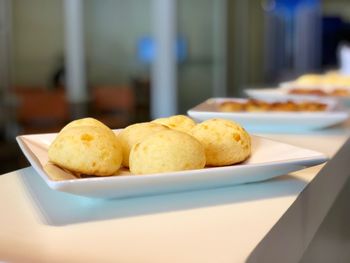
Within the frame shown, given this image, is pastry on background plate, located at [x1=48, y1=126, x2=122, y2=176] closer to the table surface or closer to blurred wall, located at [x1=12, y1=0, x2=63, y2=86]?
the table surface

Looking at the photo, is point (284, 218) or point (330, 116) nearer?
point (284, 218)

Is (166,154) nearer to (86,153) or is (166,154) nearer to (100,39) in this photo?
(86,153)

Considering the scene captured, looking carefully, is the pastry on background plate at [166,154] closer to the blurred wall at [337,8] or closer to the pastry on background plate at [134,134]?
the pastry on background plate at [134,134]

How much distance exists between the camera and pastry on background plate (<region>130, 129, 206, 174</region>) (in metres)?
0.56

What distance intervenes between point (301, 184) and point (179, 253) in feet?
0.82

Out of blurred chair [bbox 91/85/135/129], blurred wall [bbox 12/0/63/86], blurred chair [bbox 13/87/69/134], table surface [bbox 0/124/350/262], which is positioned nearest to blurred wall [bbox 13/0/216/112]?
blurred wall [bbox 12/0/63/86]

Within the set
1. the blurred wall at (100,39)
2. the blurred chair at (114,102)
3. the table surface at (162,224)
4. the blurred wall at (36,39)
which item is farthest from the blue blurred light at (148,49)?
the table surface at (162,224)

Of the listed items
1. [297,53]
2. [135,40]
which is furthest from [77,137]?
[297,53]

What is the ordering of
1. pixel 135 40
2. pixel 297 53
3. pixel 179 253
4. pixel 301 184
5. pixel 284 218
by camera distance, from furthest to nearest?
pixel 297 53, pixel 135 40, pixel 301 184, pixel 284 218, pixel 179 253

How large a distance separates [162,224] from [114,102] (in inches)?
172

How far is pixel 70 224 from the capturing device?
1.61 ft

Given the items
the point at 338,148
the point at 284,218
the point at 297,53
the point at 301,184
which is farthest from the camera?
the point at 297,53

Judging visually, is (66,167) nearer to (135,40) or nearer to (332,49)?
(135,40)

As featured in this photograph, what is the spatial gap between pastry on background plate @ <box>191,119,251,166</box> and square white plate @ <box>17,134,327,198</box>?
0.02 meters
